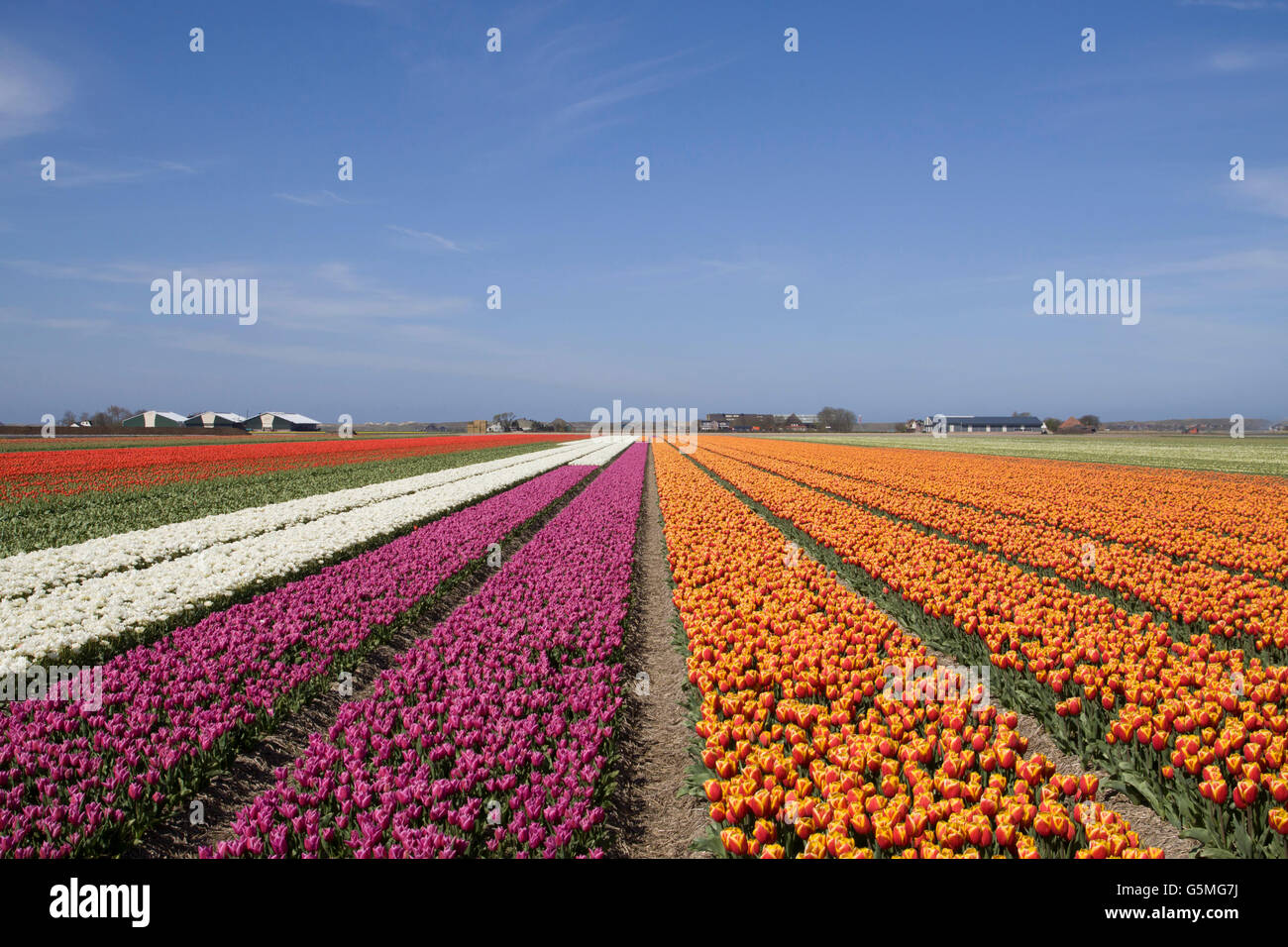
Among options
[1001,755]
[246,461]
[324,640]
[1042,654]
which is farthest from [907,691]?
[246,461]

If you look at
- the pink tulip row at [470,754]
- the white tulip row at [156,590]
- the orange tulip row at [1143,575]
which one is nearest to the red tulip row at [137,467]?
the white tulip row at [156,590]

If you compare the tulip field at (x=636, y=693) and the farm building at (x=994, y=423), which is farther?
the farm building at (x=994, y=423)

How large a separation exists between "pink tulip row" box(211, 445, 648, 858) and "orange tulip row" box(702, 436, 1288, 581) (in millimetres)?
11494

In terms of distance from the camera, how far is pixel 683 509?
635 inches

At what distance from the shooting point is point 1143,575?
30.3 ft

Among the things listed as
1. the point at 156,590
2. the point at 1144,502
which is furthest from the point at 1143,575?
the point at 156,590

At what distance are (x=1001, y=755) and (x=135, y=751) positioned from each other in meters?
6.17

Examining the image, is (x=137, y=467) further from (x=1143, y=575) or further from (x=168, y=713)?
(x=1143, y=575)

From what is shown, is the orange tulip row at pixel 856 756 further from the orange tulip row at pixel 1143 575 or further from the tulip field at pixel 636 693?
the orange tulip row at pixel 1143 575

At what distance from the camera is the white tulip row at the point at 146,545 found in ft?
32.2

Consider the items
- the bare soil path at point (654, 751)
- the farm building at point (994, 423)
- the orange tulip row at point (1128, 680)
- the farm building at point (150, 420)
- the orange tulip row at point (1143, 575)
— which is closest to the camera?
the orange tulip row at point (1128, 680)

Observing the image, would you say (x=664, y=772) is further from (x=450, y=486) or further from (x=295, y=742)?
(x=450, y=486)

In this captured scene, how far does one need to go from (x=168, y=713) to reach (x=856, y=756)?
5477 mm

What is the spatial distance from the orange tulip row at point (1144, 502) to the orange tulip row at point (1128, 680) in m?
5.50
